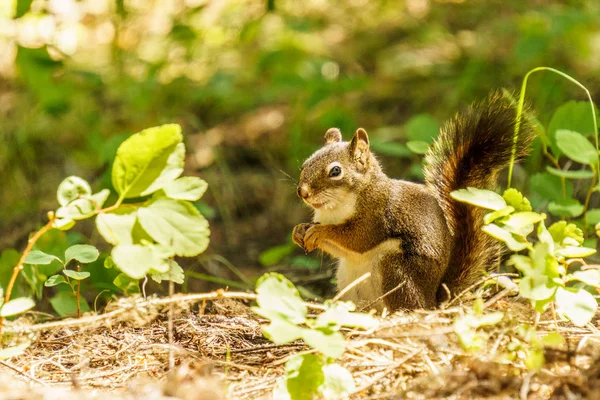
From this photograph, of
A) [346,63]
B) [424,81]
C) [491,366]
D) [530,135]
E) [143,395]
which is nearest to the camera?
[143,395]

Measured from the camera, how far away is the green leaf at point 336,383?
1.41 metres

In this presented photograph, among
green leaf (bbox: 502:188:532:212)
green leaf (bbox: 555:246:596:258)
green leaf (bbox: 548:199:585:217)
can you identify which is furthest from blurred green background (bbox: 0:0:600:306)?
green leaf (bbox: 555:246:596:258)

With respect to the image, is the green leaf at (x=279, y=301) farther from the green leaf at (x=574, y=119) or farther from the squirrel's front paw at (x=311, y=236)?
the green leaf at (x=574, y=119)

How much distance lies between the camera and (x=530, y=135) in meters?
2.12

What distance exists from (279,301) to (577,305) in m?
0.62

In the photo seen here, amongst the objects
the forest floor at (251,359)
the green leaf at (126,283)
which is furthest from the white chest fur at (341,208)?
the green leaf at (126,283)

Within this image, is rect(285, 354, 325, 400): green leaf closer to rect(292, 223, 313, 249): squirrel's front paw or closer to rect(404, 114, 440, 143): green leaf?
rect(292, 223, 313, 249): squirrel's front paw

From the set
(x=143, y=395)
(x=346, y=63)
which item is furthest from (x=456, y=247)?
(x=346, y=63)

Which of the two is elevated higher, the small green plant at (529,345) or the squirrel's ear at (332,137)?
the squirrel's ear at (332,137)

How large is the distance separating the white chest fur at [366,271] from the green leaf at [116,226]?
35.3 inches

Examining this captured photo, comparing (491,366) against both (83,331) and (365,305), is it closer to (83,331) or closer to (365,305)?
(365,305)

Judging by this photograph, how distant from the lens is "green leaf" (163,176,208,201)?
1.57 m

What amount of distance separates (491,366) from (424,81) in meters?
3.57

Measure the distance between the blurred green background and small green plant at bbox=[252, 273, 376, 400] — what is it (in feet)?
4.22
